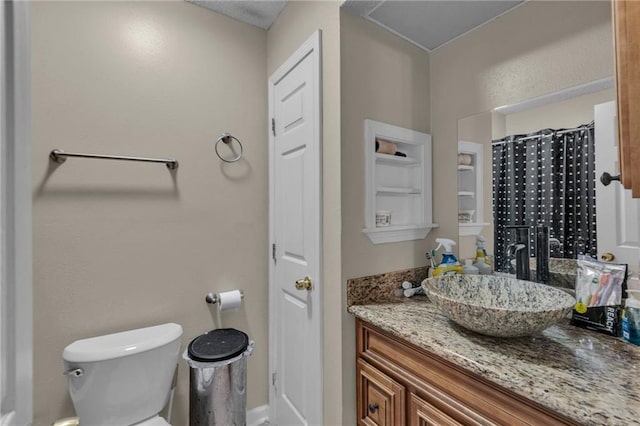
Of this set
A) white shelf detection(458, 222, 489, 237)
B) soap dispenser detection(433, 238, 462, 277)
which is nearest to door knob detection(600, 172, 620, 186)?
white shelf detection(458, 222, 489, 237)

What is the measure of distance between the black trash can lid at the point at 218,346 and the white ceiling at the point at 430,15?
1.63 metres

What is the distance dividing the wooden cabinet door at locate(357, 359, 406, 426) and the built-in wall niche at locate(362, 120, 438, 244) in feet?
1.83

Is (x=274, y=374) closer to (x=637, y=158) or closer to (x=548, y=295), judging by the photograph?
(x=548, y=295)

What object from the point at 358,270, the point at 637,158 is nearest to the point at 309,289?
the point at 358,270

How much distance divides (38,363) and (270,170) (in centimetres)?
143

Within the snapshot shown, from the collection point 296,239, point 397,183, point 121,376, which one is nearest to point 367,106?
point 397,183

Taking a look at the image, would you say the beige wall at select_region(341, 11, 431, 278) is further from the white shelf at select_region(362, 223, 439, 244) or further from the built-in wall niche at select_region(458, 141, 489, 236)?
the built-in wall niche at select_region(458, 141, 489, 236)

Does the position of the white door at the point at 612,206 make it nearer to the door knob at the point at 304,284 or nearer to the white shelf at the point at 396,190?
the white shelf at the point at 396,190

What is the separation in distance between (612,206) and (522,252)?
0.34 meters

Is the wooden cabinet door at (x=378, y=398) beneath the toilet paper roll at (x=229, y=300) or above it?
beneath

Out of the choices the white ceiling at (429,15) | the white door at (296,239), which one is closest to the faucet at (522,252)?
the white door at (296,239)

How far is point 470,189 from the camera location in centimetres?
146

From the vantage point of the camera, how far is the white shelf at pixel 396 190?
141 centimetres

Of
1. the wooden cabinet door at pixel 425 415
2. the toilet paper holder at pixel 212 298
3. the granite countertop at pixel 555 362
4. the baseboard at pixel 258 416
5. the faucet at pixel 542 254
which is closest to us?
the granite countertop at pixel 555 362
